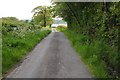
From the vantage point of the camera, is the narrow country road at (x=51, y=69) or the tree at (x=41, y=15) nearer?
the narrow country road at (x=51, y=69)

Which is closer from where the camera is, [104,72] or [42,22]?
[104,72]

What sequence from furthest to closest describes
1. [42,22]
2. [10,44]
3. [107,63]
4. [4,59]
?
[42,22], [10,44], [4,59], [107,63]

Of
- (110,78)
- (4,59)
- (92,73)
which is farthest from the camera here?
(4,59)

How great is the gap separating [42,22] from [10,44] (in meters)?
95.2

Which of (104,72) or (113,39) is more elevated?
(113,39)

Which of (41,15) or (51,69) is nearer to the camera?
(51,69)

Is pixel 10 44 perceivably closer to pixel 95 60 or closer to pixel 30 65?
pixel 30 65

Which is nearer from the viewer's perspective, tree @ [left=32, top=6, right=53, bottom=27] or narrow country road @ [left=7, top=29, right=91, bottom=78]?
narrow country road @ [left=7, top=29, right=91, bottom=78]

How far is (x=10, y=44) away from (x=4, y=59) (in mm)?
5914

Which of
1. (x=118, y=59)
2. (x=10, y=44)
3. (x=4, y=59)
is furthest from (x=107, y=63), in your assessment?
(x=10, y=44)

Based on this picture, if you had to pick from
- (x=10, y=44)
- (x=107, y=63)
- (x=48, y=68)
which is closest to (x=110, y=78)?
(x=107, y=63)

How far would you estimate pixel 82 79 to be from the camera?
1198 centimetres

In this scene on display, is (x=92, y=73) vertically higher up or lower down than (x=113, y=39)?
lower down

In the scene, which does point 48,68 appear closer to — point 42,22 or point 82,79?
point 82,79
